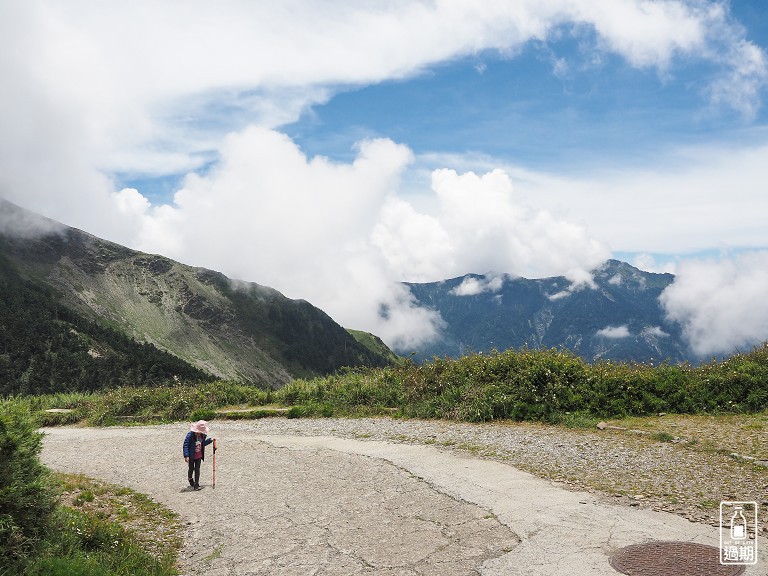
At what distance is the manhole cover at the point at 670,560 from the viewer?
270 inches

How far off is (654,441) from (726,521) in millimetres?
6550

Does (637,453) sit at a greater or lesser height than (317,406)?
lesser

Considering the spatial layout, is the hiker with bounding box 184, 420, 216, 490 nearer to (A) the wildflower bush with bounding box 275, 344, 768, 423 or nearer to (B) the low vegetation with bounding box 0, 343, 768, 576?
(B) the low vegetation with bounding box 0, 343, 768, 576

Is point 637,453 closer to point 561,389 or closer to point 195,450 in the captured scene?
point 561,389

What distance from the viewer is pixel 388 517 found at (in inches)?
394

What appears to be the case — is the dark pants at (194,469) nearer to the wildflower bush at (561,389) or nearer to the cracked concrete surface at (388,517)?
the cracked concrete surface at (388,517)

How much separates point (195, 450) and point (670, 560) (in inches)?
407

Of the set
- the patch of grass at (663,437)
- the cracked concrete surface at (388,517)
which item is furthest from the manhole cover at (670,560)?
the patch of grass at (663,437)

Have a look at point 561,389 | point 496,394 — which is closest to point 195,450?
point 496,394

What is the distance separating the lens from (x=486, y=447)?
51.2 feet

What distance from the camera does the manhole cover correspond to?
686 cm

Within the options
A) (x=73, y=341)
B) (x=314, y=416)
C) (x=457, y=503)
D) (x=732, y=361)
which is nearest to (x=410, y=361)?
(x=314, y=416)

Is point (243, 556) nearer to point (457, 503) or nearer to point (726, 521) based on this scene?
point (457, 503)

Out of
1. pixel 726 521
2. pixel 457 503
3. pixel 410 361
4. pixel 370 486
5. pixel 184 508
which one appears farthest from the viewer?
pixel 410 361
